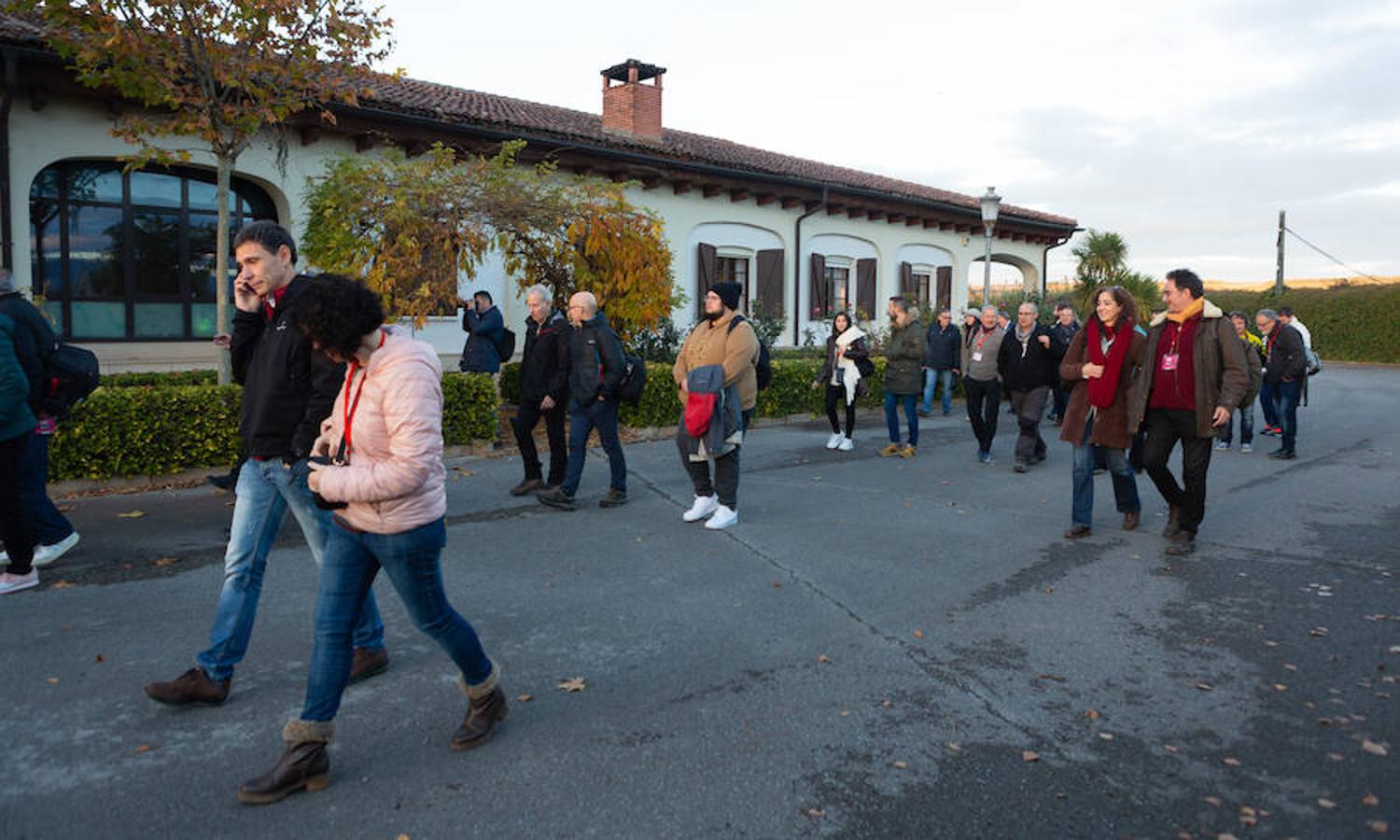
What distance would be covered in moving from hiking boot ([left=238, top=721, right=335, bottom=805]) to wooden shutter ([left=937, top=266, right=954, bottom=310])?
2395cm

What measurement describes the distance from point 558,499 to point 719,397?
173cm

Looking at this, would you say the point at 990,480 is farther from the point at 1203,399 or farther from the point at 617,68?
the point at 617,68

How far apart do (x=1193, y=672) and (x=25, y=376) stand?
620cm

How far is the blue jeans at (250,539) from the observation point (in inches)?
150

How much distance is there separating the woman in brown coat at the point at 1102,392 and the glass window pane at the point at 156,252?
476 inches

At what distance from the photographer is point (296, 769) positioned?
3141 millimetres

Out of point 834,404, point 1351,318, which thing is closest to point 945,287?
point 834,404

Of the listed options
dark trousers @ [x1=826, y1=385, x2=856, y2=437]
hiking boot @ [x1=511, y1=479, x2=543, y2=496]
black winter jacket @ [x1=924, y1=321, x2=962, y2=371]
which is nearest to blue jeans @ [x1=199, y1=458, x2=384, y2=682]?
hiking boot @ [x1=511, y1=479, x2=543, y2=496]

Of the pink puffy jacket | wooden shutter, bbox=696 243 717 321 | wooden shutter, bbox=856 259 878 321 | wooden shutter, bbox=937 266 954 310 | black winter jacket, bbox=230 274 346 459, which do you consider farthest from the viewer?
wooden shutter, bbox=937 266 954 310

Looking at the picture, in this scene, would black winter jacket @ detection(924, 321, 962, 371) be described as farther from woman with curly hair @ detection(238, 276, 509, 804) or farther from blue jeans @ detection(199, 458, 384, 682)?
woman with curly hair @ detection(238, 276, 509, 804)

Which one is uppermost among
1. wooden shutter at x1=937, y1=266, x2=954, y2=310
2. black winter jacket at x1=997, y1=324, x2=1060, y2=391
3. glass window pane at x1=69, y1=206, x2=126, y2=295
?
wooden shutter at x1=937, y1=266, x2=954, y2=310

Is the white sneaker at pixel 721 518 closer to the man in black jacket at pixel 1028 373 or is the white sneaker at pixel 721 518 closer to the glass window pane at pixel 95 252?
the man in black jacket at pixel 1028 373

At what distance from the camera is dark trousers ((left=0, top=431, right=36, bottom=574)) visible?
5.33m

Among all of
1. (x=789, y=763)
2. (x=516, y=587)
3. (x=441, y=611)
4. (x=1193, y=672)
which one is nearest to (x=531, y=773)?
(x=441, y=611)
